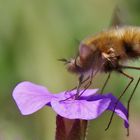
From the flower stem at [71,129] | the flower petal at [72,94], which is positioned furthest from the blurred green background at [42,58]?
the flower stem at [71,129]

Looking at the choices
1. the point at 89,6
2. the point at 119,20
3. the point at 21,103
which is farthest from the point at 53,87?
the point at 21,103

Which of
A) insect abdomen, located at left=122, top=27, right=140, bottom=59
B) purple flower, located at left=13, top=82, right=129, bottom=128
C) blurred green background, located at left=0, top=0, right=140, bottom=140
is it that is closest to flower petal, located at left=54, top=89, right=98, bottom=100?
purple flower, located at left=13, top=82, right=129, bottom=128

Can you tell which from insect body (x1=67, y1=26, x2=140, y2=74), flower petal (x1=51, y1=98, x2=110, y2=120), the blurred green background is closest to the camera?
flower petal (x1=51, y1=98, x2=110, y2=120)

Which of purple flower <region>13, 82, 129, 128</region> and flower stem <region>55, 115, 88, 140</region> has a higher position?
A: purple flower <region>13, 82, 129, 128</region>

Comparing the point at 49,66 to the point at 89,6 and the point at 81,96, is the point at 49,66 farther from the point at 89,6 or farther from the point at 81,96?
the point at 81,96

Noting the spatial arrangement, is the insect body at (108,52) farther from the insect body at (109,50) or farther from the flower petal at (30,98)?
the flower petal at (30,98)

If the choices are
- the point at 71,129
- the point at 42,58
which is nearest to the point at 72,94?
the point at 71,129

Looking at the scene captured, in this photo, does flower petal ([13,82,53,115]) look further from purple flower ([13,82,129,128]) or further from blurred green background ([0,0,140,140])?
blurred green background ([0,0,140,140])

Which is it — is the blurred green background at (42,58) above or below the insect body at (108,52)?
below

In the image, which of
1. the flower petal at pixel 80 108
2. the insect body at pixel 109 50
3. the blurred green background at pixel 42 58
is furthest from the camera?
the blurred green background at pixel 42 58
